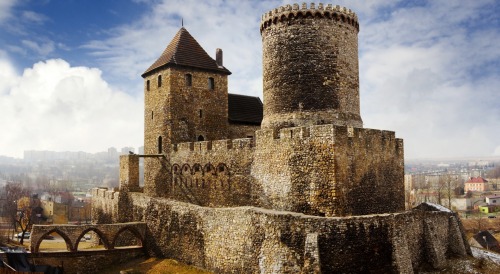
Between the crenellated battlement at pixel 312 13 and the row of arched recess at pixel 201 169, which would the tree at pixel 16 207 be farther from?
the crenellated battlement at pixel 312 13

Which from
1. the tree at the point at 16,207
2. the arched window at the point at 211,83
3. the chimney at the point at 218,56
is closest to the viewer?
the arched window at the point at 211,83

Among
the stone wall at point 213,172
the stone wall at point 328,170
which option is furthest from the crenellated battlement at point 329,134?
the stone wall at point 213,172

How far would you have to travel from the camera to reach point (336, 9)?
858 inches

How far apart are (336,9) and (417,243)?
10.8 metres

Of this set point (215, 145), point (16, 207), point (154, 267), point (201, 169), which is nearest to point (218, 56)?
point (215, 145)

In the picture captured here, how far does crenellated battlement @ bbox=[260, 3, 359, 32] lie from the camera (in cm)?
2159

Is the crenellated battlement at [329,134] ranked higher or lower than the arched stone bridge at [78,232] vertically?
higher

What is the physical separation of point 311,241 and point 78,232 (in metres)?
14.9

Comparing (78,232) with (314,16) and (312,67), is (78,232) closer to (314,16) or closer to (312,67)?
(312,67)

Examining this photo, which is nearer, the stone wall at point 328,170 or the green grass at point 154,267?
the stone wall at point 328,170

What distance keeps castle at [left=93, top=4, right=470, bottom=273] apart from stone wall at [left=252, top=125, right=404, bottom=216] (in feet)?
0.15

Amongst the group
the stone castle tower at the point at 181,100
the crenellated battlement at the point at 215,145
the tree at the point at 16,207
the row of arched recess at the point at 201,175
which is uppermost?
the stone castle tower at the point at 181,100

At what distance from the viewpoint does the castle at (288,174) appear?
55.2 ft

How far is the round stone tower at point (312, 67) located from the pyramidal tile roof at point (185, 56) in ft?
26.6
